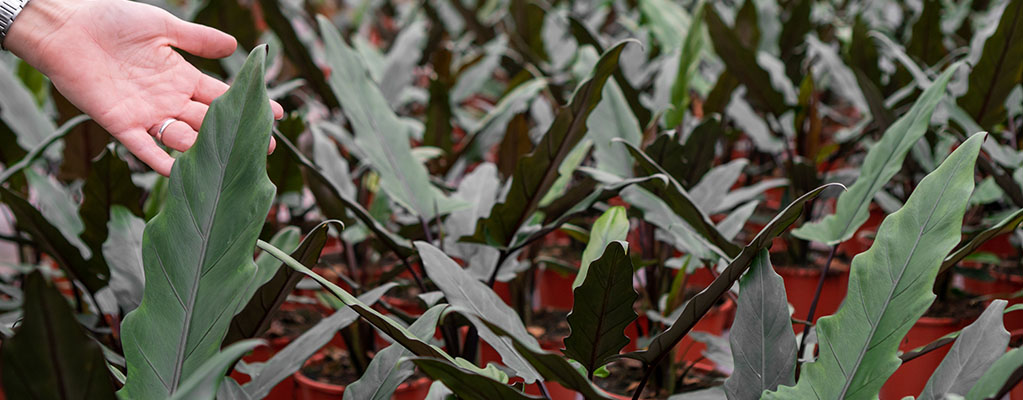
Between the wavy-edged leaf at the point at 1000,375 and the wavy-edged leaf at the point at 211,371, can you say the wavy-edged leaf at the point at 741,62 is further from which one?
the wavy-edged leaf at the point at 211,371

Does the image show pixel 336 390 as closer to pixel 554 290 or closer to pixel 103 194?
pixel 103 194

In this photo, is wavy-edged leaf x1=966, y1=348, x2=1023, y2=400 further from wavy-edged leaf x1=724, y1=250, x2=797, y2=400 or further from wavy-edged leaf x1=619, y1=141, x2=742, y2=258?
wavy-edged leaf x1=619, y1=141, x2=742, y2=258

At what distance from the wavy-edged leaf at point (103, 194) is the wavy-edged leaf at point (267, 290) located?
0.26 metres

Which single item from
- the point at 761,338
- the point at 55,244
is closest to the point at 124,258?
the point at 55,244

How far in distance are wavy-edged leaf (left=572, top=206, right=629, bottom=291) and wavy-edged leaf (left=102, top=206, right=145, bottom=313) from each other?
1.51ft

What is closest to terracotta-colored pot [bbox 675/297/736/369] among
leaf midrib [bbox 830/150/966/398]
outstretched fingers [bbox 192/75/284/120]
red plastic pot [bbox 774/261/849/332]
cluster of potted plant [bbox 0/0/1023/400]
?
cluster of potted plant [bbox 0/0/1023/400]

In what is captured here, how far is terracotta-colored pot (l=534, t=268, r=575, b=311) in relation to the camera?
1.55m

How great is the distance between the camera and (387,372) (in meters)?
0.61

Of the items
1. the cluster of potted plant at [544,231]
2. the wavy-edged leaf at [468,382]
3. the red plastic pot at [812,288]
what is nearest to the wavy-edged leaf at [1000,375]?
the cluster of potted plant at [544,231]

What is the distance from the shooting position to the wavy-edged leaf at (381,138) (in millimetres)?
908

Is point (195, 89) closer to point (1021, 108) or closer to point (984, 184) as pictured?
point (984, 184)

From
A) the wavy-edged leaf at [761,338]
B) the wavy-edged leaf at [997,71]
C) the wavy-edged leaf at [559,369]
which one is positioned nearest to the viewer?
the wavy-edged leaf at [559,369]

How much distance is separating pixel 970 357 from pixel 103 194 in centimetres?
84

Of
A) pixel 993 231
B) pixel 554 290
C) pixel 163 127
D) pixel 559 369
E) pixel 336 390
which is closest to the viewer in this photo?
pixel 559 369
